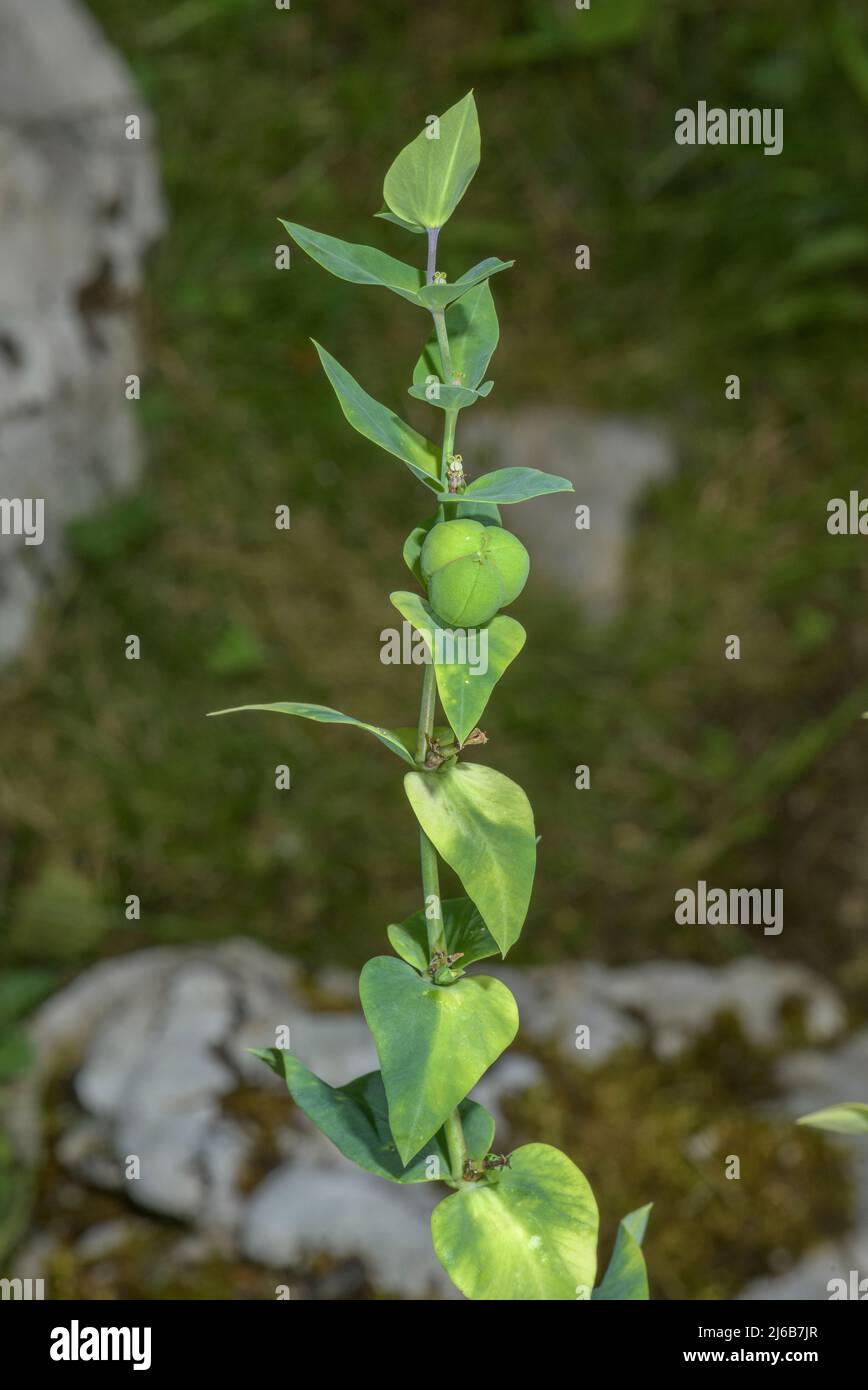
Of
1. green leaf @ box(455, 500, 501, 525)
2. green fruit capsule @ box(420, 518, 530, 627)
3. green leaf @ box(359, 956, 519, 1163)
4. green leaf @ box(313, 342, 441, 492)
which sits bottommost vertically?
green leaf @ box(359, 956, 519, 1163)

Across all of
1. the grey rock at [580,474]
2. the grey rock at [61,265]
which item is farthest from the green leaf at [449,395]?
the grey rock at [580,474]

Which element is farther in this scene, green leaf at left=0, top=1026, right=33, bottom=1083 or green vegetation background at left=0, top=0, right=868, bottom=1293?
green vegetation background at left=0, top=0, right=868, bottom=1293

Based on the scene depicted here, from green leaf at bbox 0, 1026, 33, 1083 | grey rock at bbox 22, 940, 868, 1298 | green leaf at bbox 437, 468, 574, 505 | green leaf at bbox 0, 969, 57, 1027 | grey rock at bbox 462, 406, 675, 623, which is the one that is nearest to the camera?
green leaf at bbox 437, 468, 574, 505

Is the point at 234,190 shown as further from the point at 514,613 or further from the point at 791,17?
the point at 791,17

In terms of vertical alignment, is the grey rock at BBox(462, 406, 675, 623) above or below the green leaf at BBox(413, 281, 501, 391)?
above

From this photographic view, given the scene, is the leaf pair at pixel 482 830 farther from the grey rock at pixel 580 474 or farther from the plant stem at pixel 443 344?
the grey rock at pixel 580 474

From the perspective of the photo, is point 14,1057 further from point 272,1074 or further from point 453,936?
point 453,936

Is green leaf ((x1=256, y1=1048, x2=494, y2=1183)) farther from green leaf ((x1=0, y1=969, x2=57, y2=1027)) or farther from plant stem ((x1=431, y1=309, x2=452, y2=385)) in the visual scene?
green leaf ((x1=0, y1=969, x2=57, y2=1027))

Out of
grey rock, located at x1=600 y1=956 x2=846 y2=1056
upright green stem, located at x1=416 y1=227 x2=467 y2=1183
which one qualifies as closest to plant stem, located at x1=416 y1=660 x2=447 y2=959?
upright green stem, located at x1=416 y1=227 x2=467 y2=1183
